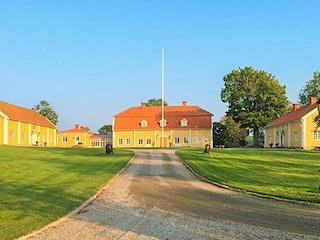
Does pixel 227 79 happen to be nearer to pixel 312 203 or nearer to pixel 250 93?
pixel 250 93

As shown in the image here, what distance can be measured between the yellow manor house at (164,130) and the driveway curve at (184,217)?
47.6 meters

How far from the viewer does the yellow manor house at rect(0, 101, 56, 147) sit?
1923 inches

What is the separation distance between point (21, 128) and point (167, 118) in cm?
2374

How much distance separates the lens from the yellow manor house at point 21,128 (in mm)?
48844

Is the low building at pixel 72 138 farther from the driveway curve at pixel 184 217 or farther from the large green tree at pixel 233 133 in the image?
the driveway curve at pixel 184 217

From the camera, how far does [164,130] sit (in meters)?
61.9

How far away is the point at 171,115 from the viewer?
63500 mm

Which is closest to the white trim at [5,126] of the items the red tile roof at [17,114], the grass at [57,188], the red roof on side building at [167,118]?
the red tile roof at [17,114]

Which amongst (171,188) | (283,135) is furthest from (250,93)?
(171,188)

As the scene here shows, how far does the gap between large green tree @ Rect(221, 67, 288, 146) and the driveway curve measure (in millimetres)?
49398

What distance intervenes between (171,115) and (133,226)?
55866 millimetres

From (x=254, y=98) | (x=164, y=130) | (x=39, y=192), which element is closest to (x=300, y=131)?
(x=254, y=98)

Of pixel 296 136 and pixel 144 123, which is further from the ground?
pixel 144 123

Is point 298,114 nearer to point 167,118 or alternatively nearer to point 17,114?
point 167,118
